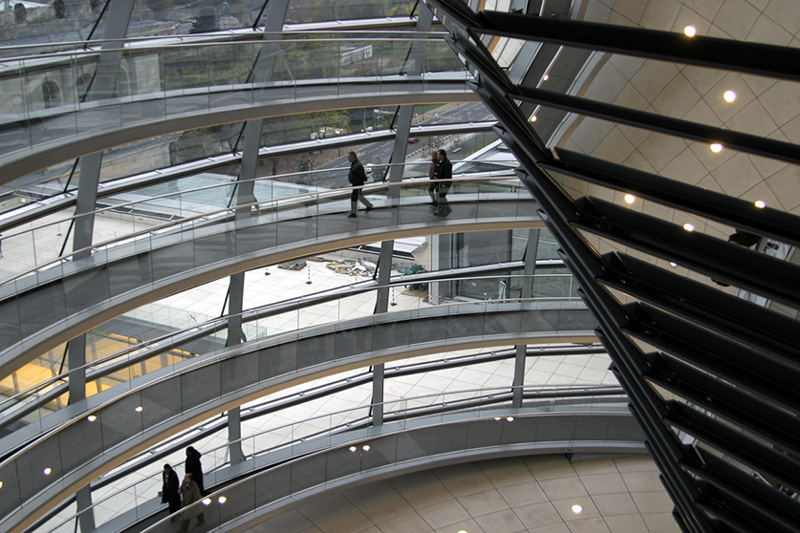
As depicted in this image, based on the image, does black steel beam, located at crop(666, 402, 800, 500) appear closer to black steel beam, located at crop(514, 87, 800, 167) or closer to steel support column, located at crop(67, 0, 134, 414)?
black steel beam, located at crop(514, 87, 800, 167)

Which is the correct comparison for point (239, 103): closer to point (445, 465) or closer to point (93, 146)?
point (93, 146)

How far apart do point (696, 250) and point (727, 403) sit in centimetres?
190

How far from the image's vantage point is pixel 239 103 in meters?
13.5

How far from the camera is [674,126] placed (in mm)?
5648

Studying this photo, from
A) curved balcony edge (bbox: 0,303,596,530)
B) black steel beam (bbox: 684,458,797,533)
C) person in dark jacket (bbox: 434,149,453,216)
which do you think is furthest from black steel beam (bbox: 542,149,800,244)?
curved balcony edge (bbox: 0,303,596,530)

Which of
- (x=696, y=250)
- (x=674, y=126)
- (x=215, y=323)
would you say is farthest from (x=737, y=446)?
(x=215, y=323)

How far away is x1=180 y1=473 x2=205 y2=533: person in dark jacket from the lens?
567 inches

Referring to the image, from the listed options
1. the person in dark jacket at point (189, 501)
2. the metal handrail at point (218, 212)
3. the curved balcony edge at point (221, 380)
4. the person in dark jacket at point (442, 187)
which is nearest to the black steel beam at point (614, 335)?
the metal handrail at point (218, 212)

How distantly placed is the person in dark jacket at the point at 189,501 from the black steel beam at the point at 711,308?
10.2 metres

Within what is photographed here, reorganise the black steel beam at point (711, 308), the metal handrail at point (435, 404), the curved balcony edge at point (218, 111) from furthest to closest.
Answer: the metal handrail at point (435, 404)
the curved balcony edge at point (218, 111)
the black steel beam at point (711, 308)

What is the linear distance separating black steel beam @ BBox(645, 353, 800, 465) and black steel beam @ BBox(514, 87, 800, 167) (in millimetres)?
2829

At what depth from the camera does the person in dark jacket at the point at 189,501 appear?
14.4m

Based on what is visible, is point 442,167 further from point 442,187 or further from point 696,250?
point 696,250

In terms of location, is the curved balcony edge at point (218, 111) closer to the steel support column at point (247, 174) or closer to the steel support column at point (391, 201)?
the steel support column at point (247, 174)
